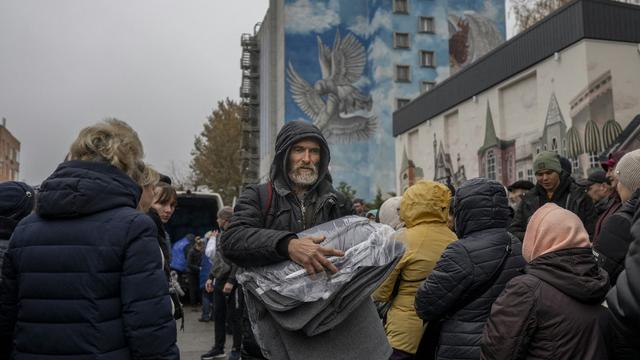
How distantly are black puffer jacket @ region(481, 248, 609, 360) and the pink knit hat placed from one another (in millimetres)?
47

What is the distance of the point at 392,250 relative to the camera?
252 centimetres

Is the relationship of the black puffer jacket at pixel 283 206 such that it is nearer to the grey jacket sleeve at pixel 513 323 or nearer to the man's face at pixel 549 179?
the grey jacket sleeve at pixel 513 323

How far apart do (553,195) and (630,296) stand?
457 centimetres

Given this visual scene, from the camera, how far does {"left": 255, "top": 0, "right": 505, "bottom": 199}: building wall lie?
48.1m

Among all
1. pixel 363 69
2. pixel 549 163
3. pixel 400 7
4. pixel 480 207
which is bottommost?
pixel 480 207

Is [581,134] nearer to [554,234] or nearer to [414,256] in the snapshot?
[414,256]

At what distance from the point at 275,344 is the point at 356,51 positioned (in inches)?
1917

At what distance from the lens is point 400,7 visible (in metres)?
48.6

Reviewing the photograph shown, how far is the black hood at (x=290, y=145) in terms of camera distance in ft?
10.1

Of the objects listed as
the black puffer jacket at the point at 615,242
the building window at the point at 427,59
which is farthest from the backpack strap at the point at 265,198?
the building window at the point at 427,59

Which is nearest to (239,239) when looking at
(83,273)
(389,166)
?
(83,273)

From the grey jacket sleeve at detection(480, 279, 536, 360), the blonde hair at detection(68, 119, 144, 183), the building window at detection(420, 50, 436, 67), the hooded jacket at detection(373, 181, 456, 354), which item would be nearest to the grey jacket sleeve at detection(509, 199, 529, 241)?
the hooded jacket at detection(373, 181, 456, 354)

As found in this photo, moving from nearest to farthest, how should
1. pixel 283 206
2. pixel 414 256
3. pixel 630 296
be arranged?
1. pixel 630 296
2. pixel 283 206
3. pixel 414 256

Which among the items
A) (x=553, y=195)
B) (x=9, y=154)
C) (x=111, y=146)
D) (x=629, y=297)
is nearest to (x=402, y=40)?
(x=553, y=195)
